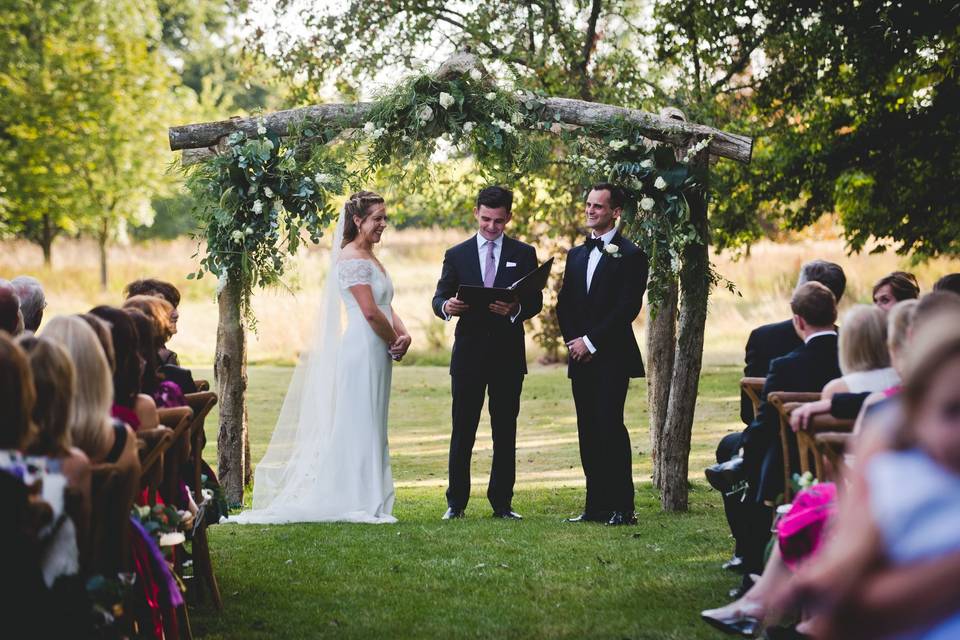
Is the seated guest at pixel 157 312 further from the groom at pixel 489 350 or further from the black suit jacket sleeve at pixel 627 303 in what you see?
the black suit jacket sleeve at pixel 627 303

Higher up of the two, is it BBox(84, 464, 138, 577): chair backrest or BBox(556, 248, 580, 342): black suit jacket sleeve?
BBox(556, 248, 580, 342): black suit jacket sleeve

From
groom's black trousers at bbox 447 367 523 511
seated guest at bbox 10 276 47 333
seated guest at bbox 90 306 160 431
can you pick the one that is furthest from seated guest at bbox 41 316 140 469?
groom's black trousers at bbox 447 367 523 511

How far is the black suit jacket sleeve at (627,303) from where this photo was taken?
7.95 m

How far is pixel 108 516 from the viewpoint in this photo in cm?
368

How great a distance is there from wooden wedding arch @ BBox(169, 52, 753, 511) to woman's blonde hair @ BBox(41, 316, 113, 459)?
492 cm

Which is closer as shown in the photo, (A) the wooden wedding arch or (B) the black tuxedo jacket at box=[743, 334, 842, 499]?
(B) the black tuxedo jacket at box=[743, 334, 842, 499]

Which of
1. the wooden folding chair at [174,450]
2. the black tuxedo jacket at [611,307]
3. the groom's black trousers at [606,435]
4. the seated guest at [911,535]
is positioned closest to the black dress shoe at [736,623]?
the wooden folding chair at [174,450]

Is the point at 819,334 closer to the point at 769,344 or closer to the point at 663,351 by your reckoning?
the point at 769,344

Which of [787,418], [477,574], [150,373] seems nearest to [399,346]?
[477,574]

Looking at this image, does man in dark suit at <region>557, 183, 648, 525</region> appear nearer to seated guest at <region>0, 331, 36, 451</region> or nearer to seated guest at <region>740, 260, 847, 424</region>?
seated guest at <region>740, 260, 847, 424</region>

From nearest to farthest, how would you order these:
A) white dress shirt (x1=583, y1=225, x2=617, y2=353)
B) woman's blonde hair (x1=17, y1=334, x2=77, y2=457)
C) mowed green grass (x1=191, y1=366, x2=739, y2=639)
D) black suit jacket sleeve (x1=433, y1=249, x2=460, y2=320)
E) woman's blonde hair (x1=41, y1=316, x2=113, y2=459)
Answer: woman's blonde hair (x1=17, y1=334, x2=77, y2=457) → woman's blonde hair (x1=41, y1=316, x2=113, y2=459) → mowed green grass (x1=191, y1=366, x2=739, y2=639) → white dress shirt (x1=583, y1=225, x2=617, y2=353) → black suit jacket sleeve (x1=433, y1=249, x2=460, y2=320)

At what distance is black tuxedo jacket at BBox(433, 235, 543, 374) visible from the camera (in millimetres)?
8195

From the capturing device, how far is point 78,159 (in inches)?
1201

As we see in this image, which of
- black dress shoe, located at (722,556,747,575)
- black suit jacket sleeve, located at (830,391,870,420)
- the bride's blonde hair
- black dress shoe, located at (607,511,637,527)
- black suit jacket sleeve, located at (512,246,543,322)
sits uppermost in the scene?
the bride's blonde hair
